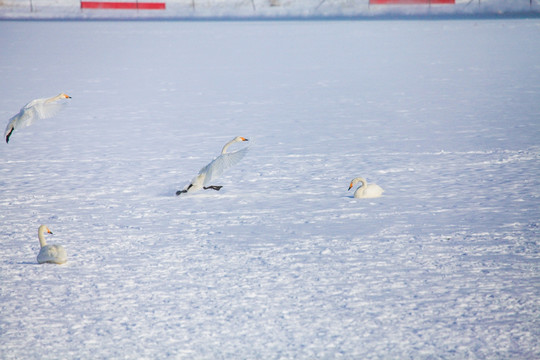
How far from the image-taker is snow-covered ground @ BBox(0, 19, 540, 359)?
11.1 feet

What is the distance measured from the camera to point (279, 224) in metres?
4.92

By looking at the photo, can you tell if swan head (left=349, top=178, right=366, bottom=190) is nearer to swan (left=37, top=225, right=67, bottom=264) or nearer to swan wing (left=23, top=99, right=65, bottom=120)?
swan (left=37, top=225, right=67, bottom=264)

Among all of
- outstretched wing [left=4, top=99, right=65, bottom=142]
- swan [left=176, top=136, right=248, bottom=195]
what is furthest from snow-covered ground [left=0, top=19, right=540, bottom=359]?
outstretched wing [left=4, top=99, right=65, bottom=142]

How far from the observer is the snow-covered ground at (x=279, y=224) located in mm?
3398

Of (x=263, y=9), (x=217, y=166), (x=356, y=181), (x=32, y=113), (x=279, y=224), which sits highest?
(x=263, y=9)

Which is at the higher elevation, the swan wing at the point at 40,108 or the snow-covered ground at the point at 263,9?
the snow-covered ground at the point at 263,9

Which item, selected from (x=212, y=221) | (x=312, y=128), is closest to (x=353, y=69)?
(x=312, y=128)

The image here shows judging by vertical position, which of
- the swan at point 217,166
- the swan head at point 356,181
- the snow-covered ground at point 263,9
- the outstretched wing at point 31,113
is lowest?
the swan head at point 356,181

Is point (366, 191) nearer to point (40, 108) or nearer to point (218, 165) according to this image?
point (218, 165)

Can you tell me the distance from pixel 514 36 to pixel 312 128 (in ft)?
37.1

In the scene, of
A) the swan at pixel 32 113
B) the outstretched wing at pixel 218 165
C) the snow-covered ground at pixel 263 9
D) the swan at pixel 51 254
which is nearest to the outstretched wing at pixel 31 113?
the swan at pixel 32 113

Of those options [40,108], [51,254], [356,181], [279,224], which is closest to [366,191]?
[356,181]

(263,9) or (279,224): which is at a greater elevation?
(263,9)

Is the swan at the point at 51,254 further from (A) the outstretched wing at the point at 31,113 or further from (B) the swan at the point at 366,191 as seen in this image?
(A) the outstretched wing at the point at 31,113
